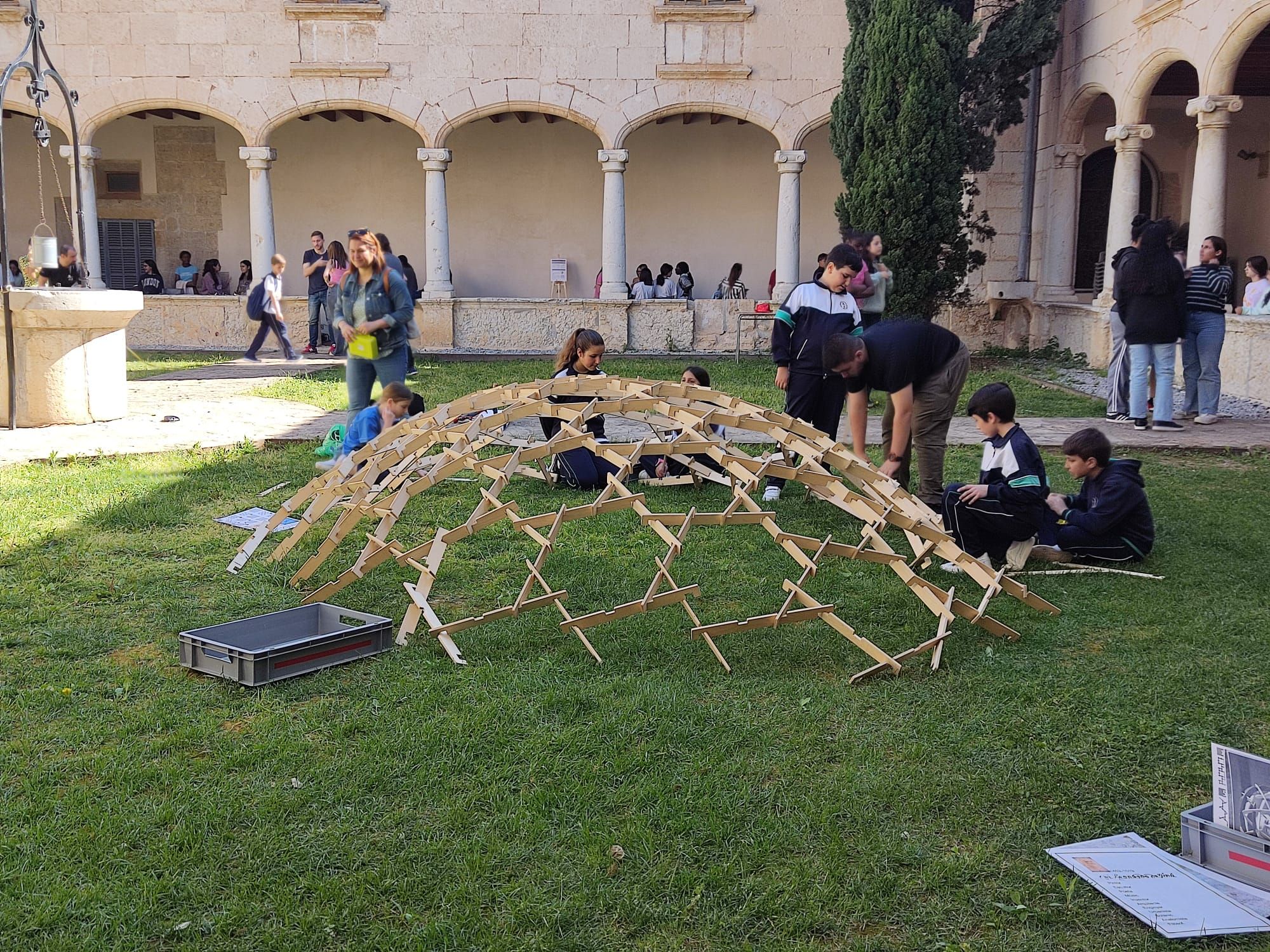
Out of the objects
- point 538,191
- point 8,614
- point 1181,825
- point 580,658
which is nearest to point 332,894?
point 580,658

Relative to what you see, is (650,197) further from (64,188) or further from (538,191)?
(64,188)

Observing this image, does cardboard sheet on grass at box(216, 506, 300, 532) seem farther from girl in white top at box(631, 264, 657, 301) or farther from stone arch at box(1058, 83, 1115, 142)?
stone arch at box(1058, 83, 1115, 142)

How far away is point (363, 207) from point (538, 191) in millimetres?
3187

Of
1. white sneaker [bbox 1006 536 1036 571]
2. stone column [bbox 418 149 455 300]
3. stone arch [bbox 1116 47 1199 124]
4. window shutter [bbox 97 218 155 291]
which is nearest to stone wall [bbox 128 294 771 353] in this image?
stone column [bbox 418 149 455 300]

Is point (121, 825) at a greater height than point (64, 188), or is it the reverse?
point (64, 188)

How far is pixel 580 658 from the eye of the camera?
4.71 meters

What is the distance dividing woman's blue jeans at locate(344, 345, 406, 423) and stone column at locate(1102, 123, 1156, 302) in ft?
31.7

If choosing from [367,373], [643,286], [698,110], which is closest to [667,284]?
[643,286]

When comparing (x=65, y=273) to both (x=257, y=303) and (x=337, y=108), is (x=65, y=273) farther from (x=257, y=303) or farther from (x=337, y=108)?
(x=337, y=108)

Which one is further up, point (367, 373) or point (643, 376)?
point (367, 373)

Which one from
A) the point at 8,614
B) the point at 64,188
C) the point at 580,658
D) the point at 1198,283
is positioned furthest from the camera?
the point at 64,188

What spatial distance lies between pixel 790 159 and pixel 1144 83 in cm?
513

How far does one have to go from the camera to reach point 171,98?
1744cm

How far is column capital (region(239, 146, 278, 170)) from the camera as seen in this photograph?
17.5 meters
